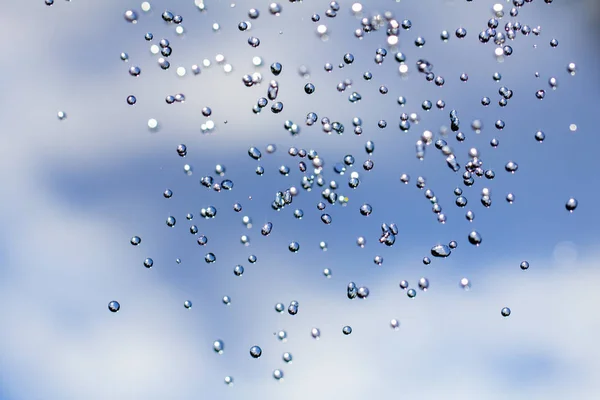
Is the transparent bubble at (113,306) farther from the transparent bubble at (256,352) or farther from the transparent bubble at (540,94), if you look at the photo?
the transparent bubble at (540,94)

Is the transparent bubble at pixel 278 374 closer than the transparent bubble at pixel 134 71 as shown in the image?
No

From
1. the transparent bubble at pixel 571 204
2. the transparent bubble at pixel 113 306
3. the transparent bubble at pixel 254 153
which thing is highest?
the transparent bubble at pixel 571 204

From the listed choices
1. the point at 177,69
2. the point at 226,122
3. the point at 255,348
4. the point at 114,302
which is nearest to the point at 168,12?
the point at 177,69

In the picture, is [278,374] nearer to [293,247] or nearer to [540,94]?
[293,247]

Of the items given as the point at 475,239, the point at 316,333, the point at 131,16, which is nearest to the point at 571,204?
the point at 475,239

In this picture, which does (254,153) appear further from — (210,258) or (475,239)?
(475,239)

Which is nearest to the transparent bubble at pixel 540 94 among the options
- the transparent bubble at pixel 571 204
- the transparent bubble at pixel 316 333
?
the transparent bubble at pixel 571 204

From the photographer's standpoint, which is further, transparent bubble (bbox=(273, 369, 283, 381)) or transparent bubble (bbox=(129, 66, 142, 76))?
transparent bubble (bbox=(273, 369, 283, 381))

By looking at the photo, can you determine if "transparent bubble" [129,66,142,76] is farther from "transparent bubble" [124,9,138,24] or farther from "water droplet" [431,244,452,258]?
Result: "water droplet" [431,244,452,258]

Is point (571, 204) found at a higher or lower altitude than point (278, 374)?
higher

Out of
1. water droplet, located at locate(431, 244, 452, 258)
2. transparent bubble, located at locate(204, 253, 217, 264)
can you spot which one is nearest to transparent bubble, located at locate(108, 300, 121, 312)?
transparent bubble, located at locate(204, 253, 217, 264)

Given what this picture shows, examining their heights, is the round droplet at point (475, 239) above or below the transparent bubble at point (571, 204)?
below

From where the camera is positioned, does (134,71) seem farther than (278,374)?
No
